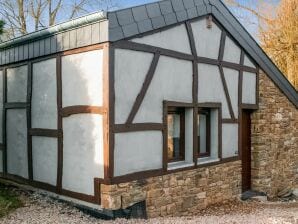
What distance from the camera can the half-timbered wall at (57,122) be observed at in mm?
5957

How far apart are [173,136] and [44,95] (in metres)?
2.64

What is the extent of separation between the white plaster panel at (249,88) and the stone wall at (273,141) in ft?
1.20

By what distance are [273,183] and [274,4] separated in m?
9.49

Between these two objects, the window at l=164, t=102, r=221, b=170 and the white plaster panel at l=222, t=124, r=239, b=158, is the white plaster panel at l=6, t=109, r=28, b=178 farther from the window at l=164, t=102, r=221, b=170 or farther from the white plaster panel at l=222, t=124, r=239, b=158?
the white plaster panel at l=222, t=124, r=239, b=158

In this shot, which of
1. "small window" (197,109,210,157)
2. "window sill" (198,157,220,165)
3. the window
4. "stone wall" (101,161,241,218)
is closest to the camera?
"stone wall" (101,161,241,218)

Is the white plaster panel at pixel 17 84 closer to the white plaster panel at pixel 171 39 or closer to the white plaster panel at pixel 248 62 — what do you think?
the white plaster panel at pixel 171 39

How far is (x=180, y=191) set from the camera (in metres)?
7.00

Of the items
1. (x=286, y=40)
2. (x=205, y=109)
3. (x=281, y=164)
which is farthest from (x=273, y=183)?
(x=286, y=40)

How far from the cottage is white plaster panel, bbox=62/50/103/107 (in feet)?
0.06

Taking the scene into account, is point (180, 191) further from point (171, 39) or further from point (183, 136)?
point (171, 39)

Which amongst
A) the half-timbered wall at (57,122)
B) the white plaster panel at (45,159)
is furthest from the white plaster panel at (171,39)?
the white plaster panel at (45,159)

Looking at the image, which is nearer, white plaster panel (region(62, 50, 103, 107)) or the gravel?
the gravel

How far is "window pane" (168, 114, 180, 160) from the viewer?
7145 mm

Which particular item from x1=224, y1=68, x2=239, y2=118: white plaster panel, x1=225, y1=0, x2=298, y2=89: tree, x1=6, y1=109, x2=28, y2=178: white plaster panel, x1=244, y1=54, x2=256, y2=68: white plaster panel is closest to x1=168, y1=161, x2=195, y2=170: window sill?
x1=224, y1=68, x2=239, y2=118: white plaster panel
